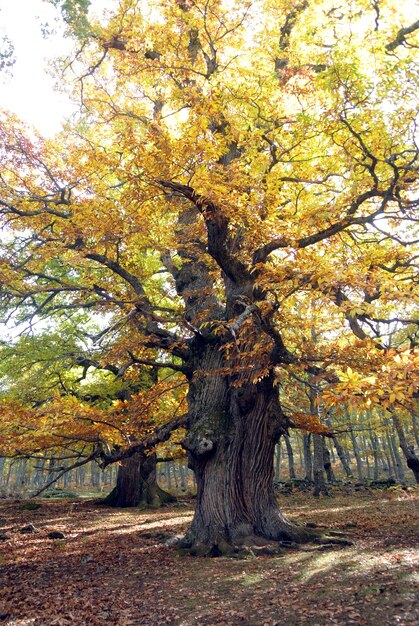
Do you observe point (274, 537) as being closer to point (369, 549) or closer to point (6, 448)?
point (369, 549)

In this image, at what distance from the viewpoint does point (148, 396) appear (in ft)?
33.0

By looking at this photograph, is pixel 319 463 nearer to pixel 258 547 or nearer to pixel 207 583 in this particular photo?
pixel 258 547

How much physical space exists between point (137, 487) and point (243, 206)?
1508 cm

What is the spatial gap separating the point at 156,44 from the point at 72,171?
12.6ft

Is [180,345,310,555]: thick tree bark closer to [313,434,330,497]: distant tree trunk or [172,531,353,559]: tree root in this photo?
[172,531,353,559]: tree root

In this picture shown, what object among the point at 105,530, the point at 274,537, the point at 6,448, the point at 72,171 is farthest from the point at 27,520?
the point at 72,171

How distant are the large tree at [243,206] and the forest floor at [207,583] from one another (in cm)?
137

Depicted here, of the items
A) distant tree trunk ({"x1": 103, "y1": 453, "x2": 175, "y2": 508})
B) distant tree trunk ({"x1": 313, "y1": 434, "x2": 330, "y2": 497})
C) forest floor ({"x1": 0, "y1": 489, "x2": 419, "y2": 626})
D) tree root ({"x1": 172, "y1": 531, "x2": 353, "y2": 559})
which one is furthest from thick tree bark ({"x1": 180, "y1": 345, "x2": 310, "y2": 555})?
distant tree trunk ({"x1": 313, "y1": 434, "x2": 330, "y2": 497})

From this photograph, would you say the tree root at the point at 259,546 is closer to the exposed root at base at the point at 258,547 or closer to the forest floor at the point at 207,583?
the exposed root at base at the point at 258,547

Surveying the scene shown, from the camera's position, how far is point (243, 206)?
292 inches

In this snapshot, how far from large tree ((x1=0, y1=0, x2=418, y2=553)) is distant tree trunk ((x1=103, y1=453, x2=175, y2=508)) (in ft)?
31.7

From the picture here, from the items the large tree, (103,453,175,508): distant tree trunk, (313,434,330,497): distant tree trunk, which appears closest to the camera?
the large tree

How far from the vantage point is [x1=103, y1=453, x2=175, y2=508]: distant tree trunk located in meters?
18.2

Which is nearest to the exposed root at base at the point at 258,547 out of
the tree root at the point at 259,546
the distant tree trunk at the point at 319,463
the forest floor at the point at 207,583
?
the tree root at the point at 259,546
